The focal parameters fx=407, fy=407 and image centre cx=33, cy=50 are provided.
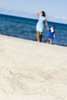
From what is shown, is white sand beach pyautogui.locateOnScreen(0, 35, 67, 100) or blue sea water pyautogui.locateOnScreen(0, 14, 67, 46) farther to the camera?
blue sea water pyautogui.locateOnScreen(0, 14, 67, 46)

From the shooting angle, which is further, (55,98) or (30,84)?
(30,84)

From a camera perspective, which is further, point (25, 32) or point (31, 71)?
point (25, 32)

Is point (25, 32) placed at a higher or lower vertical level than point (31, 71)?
lower

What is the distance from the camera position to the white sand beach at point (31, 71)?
7327 millimetres

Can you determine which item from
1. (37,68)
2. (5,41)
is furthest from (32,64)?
(5,41)

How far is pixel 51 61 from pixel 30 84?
2.06m

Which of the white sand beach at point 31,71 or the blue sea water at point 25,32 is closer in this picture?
the white sand beach at point 31,71

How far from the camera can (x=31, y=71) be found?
9016 millimetres

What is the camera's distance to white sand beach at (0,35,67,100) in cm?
733

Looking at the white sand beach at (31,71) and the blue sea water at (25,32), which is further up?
the white sand beach at (31,71)

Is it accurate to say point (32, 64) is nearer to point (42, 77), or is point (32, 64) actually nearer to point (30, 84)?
point (42, 77)

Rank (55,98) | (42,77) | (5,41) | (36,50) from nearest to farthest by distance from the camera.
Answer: (55,98)
(42,77)
(36,50)
(5,41)

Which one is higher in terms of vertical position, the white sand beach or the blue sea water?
Result: the white sand beach

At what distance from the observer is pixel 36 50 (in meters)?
11.0
